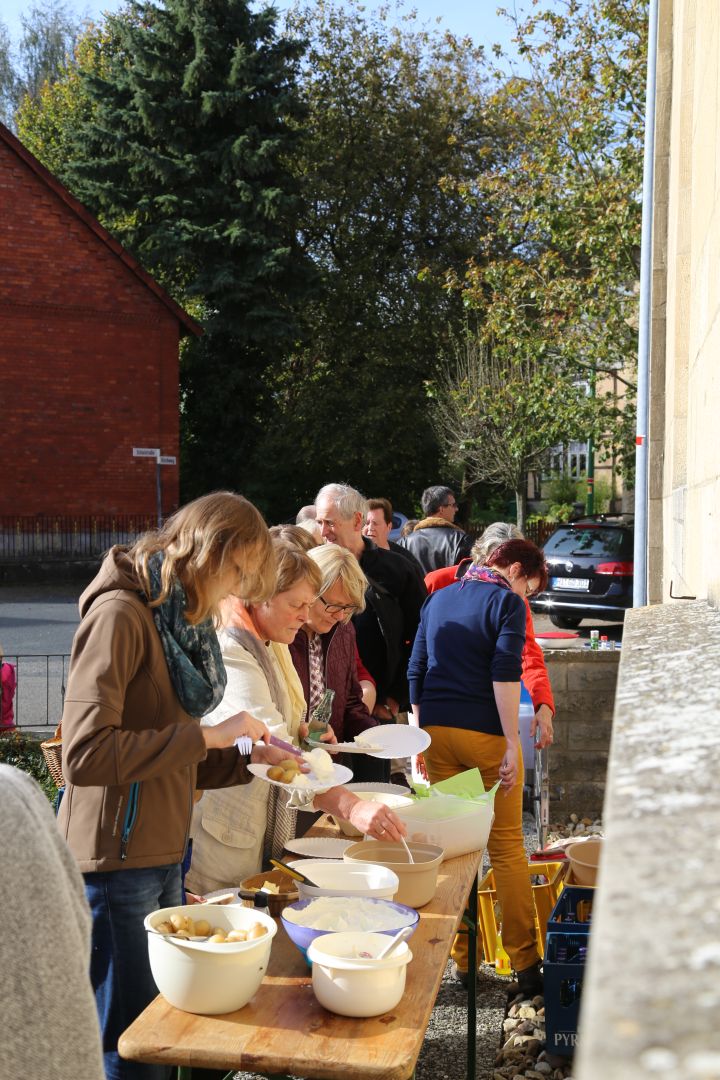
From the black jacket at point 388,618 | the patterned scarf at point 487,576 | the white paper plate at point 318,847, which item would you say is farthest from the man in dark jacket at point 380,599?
the white paper plate at point 318,847

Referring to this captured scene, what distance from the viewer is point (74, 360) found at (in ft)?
86.0

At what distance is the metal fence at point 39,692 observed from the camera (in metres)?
9.66

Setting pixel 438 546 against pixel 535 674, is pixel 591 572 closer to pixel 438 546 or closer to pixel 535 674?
pixel 438 546

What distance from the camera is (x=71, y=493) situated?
26109 millimetres

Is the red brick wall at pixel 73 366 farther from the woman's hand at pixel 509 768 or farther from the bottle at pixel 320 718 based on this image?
the bottle at pixel 320 718

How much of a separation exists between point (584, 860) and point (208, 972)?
10.4ft

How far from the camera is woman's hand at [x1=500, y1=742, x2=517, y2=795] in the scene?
5250 mm

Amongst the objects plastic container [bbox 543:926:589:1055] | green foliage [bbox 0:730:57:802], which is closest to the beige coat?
plastic container [bbox 543:926:589:1055]

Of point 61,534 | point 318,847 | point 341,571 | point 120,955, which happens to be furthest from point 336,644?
point 61,534

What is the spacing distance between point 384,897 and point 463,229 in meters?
31.5

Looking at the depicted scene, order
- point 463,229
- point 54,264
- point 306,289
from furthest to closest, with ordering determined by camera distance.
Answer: point 463,229 → point 306,289 → point 54,264

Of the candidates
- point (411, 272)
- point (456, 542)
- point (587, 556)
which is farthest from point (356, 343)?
point (456, 542)

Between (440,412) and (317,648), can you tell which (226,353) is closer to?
(440,412)

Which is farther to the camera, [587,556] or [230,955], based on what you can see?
[587,556]
